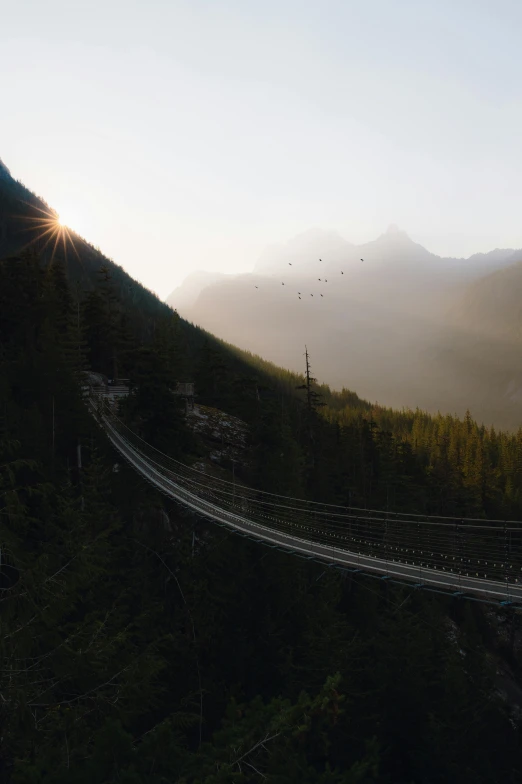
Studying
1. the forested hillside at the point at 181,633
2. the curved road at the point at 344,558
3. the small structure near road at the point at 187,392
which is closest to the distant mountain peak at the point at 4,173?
the forested hillside at the point at 181,633

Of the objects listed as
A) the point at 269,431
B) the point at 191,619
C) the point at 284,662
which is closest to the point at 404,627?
the point at 284,662

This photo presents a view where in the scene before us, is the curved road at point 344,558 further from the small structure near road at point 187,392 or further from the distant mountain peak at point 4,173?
the distant mountain peak at point 4,173

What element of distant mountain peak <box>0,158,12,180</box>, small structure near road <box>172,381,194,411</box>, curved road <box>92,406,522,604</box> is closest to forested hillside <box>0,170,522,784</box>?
curved road <box>92,406,522,604</box>

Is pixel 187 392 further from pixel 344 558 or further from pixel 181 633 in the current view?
pixel 344 558

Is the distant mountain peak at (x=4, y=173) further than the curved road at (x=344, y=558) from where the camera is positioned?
Yes

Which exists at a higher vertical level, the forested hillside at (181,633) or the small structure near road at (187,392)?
the small structure near road at (187,392)

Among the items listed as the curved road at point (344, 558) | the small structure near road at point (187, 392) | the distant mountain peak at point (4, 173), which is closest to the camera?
the curved road at point (344, 558)

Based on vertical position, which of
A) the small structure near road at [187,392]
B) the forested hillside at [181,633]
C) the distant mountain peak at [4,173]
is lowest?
the forested hillside at [181,633]

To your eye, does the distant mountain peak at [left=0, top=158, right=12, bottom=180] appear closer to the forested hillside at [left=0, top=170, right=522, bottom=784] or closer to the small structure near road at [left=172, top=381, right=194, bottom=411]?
the forested hillside at [left=0, top=170, right=522, bottom=784]

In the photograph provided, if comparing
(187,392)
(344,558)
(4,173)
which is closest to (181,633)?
(344,558)
